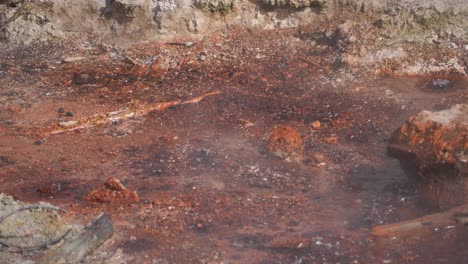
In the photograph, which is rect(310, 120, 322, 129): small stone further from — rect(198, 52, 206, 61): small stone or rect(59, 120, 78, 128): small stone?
rect(59, 120, 78, 128): small stone

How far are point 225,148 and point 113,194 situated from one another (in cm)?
119

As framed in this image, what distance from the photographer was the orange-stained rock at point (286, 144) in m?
5.33

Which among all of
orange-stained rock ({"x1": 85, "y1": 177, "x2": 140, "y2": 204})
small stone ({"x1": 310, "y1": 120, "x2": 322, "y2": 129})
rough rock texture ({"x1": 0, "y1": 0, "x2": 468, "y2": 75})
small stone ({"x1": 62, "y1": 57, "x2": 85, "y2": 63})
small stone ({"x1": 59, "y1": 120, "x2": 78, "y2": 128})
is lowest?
orange-stained rock ({"x1": 85, "y1": 177, "x2": 140, "y2": 204})

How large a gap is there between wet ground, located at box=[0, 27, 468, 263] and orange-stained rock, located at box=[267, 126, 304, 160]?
0.07 m

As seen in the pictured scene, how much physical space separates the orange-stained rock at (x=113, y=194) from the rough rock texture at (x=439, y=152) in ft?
6.29

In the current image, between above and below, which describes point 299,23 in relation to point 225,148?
above

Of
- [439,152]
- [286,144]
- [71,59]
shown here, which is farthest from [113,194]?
[71,59]

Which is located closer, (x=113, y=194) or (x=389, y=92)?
(x=113, y=194)

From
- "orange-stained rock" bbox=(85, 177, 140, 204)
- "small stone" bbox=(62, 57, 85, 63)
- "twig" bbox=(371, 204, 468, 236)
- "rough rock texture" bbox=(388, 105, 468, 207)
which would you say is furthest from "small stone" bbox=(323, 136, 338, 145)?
"small stone" bbox=(62, 57, 85, 63)

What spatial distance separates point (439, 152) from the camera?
4191mm

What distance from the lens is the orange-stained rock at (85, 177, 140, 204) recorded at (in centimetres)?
461

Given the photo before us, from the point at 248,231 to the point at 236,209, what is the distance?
31 centimetres

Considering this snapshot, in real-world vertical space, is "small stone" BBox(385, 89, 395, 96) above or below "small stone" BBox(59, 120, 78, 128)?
above

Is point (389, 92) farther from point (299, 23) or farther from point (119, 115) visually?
point (119, 115)
